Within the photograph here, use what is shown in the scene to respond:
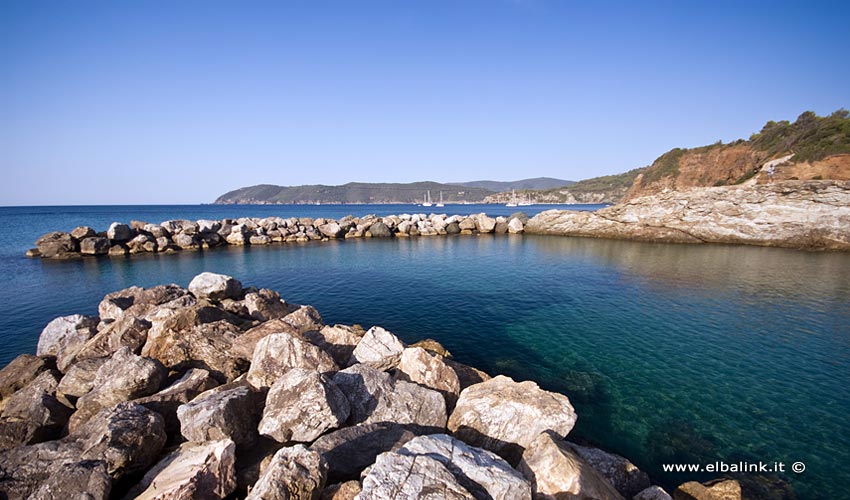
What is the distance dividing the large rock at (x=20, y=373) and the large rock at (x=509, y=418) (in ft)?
47.1

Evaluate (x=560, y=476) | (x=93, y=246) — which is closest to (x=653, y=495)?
(x=560, y=476)

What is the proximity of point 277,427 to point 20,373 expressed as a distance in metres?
11.4

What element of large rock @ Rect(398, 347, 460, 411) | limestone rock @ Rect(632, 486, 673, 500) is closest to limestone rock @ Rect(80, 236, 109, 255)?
large rock @ Rect(398, 347, 460, 411)

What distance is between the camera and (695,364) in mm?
14438

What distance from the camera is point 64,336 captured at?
46.2 feet

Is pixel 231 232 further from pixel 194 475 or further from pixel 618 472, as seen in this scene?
pixel 618 472

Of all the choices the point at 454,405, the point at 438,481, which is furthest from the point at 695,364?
the point at 438,481

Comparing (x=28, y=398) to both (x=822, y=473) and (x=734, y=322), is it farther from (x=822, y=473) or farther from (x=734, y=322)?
(x=734, y=322)

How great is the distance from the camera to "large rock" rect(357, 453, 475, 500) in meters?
5.13

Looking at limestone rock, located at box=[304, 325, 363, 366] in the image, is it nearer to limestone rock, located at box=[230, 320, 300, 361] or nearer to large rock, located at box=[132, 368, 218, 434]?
limestone rock, located at box=[230, 320, 300, 361]

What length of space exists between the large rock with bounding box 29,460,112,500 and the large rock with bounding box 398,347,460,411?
6721 millimetres

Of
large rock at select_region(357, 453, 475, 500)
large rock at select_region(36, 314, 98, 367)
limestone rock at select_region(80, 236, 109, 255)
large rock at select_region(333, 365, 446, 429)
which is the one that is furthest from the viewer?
limestone rock at select_region(80, 236, 109, 255)

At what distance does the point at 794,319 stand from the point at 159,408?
1140 inches

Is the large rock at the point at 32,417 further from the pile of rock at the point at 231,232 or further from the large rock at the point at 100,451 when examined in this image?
the pile of rock at the point at 231,232
